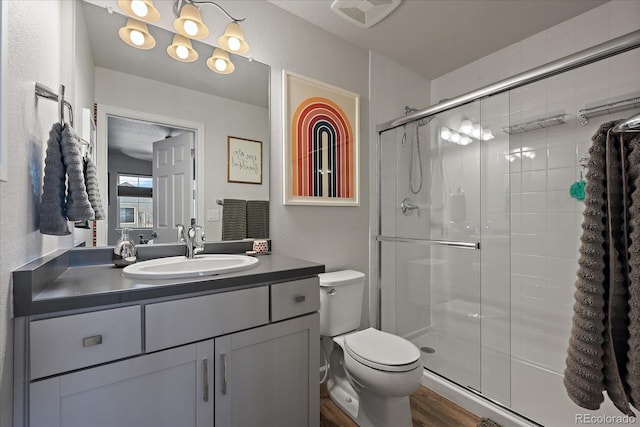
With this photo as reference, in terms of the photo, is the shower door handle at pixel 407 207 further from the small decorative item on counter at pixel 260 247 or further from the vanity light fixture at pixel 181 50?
the vanity light fixture at pixel 181 50

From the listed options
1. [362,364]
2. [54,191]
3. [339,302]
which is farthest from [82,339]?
[339,302]

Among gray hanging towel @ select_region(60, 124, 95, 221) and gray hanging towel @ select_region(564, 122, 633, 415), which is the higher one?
gray hanging towel @ select_region(60, 124, 95, 221)

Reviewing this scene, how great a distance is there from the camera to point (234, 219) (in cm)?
171

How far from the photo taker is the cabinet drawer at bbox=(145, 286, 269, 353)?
3.15 feet

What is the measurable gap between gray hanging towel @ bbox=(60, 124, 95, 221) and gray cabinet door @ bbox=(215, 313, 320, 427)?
2.08 ft

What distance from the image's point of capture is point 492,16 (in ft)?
6.27

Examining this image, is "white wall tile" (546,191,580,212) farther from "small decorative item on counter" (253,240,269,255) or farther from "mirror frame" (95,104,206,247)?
"mirror frame" (95,104,206,247)

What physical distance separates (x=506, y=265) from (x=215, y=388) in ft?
6.48

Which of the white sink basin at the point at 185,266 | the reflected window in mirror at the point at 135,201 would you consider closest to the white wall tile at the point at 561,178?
the white sink basin at the point at 185,266

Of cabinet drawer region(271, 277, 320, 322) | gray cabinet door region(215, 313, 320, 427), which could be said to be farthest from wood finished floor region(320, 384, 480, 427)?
cabinet drawer region(271, 277, 320, 322)

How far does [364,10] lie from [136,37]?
132cm

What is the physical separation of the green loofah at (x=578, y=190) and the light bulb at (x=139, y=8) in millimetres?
2659

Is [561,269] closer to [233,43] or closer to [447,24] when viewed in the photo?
[447,24]

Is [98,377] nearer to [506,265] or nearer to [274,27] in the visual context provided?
[274,27]
